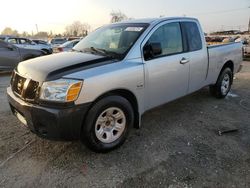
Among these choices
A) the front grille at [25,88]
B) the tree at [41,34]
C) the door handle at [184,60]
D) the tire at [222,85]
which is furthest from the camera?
the tree at [41,34]

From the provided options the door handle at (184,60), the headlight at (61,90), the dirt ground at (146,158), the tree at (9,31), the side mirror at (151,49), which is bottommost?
the dirt ground at (146,158)

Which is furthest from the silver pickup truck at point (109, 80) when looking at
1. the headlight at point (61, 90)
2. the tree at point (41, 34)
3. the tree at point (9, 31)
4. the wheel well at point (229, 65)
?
the tree at point (9, 31)

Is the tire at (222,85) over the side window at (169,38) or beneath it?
beneath

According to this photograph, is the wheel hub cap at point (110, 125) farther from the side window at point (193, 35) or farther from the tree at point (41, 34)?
the tree at point (41, 34)

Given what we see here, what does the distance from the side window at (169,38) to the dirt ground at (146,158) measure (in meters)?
1.29

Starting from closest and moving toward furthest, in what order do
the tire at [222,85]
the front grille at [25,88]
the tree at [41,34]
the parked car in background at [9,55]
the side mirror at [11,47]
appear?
the front grille at [25,88]
the tire at [222,85]
the parked car in background at [9,55]
the side mirror at [11,47]
the tree at [41,34]

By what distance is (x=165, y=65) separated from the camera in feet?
12.3

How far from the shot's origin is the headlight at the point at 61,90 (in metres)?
2.72

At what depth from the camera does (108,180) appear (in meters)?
2.74

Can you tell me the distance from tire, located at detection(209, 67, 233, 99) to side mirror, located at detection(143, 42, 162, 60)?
2.54 metres

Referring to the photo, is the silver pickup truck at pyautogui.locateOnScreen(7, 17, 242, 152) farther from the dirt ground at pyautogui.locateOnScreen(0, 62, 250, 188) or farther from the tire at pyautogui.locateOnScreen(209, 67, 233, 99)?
the tire at pyautogui.locateOnScreen(209, 67, 233, 99)

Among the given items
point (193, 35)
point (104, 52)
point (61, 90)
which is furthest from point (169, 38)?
point (61, 90)

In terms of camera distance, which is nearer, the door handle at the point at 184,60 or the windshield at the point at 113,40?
the windshield at the point at 113,40

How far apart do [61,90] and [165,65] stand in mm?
1734
